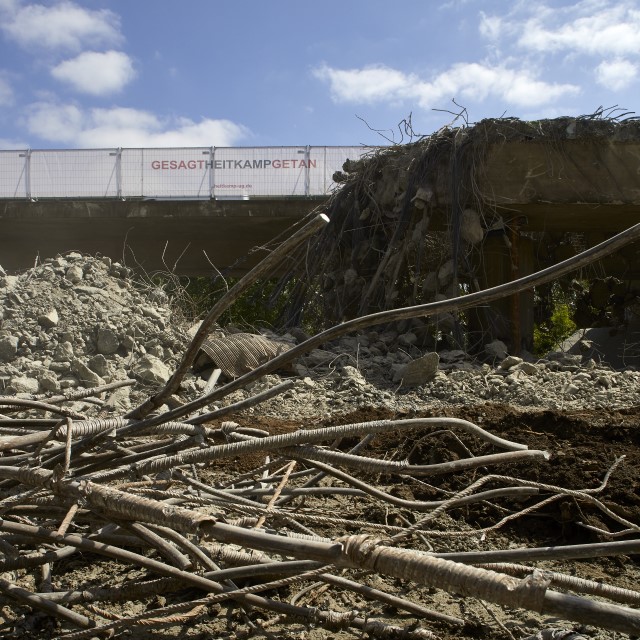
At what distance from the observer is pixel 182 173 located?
555 inches

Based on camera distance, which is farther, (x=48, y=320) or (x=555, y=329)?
(x=555, y=329)

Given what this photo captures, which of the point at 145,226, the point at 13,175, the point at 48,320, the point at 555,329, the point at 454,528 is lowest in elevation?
the point at 454,528

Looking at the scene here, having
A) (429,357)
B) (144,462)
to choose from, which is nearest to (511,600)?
(144,462)

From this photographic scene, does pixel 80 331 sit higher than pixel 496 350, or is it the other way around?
pixel 80 331

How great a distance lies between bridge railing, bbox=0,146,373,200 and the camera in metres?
14.0

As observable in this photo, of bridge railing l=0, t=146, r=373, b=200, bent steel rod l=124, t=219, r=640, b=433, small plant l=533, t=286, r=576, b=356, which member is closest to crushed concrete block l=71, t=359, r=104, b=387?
bent steel rod l=124, t=219, r=640, b=433

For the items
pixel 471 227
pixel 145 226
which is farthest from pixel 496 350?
pixel 145 226

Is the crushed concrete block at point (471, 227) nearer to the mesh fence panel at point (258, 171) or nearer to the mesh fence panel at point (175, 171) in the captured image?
the mesh fence panel at point (258, 171)

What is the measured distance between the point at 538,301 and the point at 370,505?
34.9 feet

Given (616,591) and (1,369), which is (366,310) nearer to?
(1,369)

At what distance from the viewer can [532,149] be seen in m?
9.73

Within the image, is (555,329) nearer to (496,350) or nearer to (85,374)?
(496,350)

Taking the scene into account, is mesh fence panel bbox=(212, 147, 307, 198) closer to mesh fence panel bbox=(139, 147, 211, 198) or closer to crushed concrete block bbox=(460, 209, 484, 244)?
mesh fence panel bbox=(139, 147, 211, 198)

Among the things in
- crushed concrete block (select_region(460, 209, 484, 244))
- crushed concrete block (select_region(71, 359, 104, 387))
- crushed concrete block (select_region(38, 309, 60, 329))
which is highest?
crushed concrete block (select_region(460, 209, 484, 244))
